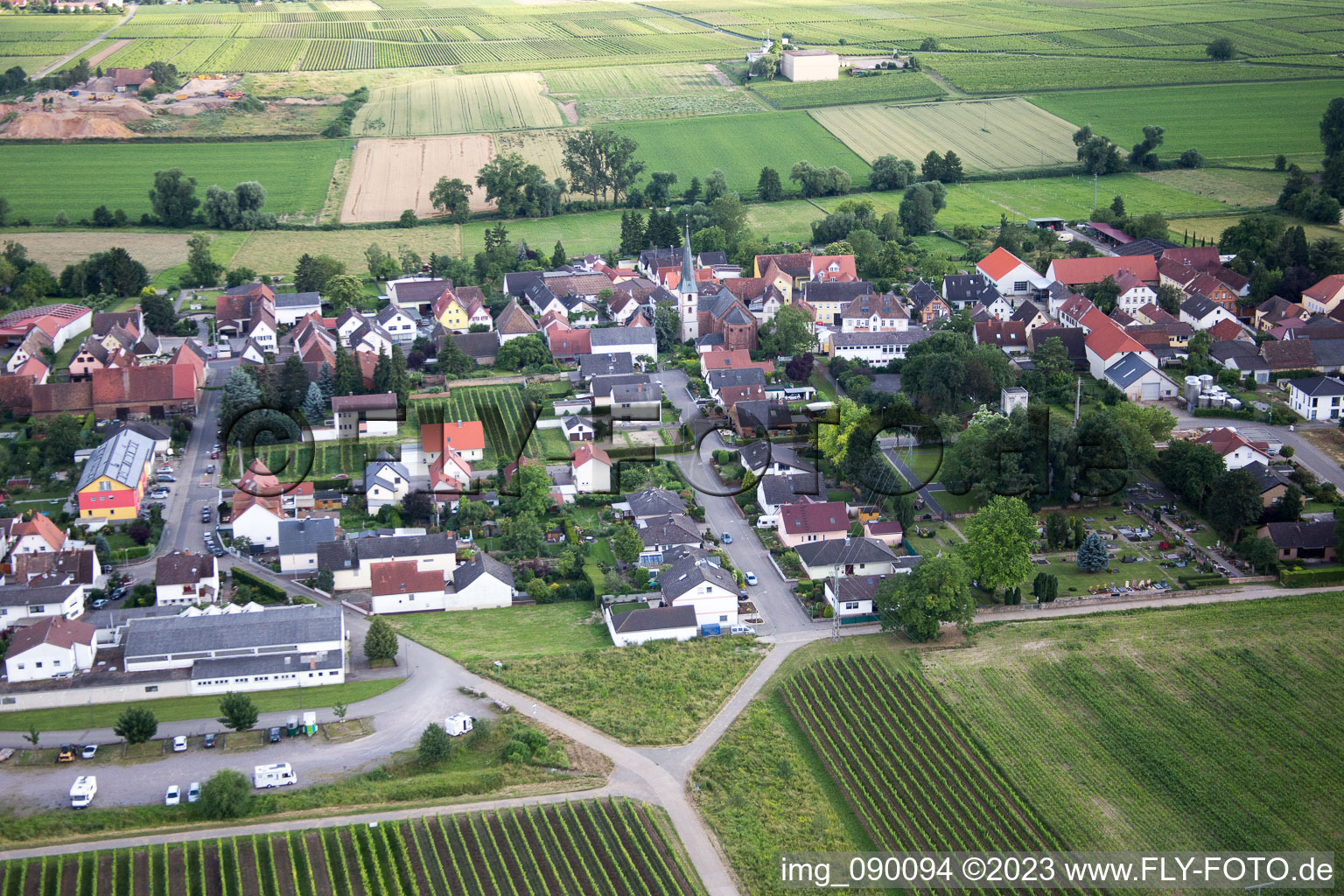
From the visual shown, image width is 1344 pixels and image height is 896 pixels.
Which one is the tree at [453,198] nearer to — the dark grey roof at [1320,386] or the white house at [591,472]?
the white house at [591,472]

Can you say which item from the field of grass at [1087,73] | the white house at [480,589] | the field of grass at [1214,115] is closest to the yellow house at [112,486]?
the white house at [480,589]

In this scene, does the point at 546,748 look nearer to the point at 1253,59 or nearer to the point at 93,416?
the point at 93,416

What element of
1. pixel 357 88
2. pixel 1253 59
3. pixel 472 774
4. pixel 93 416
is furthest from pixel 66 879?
pixel 1253 59

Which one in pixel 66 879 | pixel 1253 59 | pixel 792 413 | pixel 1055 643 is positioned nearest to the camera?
pixel 66 879

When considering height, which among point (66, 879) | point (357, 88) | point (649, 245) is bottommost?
point (66, 879)

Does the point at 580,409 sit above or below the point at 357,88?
below

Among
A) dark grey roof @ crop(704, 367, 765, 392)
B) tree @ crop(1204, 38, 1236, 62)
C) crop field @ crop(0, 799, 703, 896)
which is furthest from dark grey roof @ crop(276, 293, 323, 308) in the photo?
tree @ crop(1204, 38, 1236, 62)
